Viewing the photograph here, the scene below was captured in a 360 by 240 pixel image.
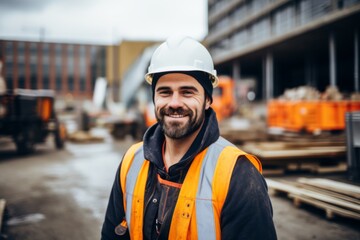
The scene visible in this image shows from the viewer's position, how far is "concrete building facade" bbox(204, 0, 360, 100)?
18.3 metres

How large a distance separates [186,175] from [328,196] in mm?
3700

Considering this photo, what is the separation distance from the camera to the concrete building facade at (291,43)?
18.3 metres

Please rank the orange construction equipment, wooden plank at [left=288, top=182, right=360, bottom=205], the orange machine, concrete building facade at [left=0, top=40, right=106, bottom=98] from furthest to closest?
concrete building facade at [left=0, top=40, right=106, bottom=98], the orange machine, the orange construction equipment, wooden plank at [left=288, top=182, right=360, bottom=205]

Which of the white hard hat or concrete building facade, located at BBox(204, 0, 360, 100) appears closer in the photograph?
the white hard hat

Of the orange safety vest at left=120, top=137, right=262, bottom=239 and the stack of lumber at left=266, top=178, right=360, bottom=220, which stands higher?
the orange safety vest at left=120, top=137, right=262, bottom=239

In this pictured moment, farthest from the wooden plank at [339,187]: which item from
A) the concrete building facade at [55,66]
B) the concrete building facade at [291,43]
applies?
the concrete building facade at [55,66]

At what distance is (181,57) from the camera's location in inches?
82.9

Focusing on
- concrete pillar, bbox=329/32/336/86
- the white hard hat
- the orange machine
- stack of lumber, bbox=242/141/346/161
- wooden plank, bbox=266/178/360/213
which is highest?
concrete pillar, bbox=329/32/336/86

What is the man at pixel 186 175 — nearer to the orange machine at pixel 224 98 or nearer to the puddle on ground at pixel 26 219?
the puddle on ground at pixel 26 219

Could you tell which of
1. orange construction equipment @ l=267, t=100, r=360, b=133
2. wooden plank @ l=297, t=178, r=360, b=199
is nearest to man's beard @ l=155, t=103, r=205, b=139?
wooden plank @ l=297, t=178, r=360, b=199

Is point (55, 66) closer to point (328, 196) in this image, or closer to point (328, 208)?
point (328, 196)

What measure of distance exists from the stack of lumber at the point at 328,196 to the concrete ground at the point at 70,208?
0.60ft

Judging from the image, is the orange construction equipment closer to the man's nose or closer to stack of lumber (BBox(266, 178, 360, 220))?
stack of lumber (BBox(266, 178, 360, 220))

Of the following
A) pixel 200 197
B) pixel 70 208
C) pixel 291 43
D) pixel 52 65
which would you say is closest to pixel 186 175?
pixel 200 197
